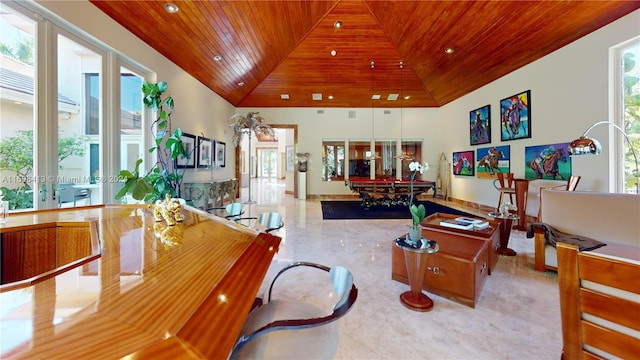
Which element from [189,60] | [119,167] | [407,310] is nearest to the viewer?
[407,310]

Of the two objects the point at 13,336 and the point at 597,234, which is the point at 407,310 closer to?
the point at 13,336

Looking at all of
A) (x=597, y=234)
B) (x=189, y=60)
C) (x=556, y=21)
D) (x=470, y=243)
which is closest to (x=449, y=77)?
(x=556, y=21)

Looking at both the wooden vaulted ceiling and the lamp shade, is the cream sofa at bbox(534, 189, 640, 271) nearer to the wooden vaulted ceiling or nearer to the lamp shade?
the lamp shade

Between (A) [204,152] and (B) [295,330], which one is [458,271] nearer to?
(B) [295,330]

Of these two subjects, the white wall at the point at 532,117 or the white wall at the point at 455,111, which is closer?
the white wall at the point at 455,111

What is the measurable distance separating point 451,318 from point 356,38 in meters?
5.73

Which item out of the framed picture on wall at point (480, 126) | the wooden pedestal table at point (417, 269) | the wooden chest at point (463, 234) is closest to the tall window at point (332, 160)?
the framed picture on wall at point (480, 126)

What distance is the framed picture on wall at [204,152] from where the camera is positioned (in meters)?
6.29

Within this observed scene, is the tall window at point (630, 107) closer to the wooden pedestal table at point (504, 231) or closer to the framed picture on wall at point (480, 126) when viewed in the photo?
the wooden pedestal table at point (504, 231)

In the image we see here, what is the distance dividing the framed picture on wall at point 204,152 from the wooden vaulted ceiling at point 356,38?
1.50m

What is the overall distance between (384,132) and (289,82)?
3967 millimetres

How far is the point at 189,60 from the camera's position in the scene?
5.14m

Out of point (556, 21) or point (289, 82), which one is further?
point (289, 82)

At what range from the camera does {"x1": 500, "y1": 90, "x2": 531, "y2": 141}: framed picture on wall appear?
549 cm
